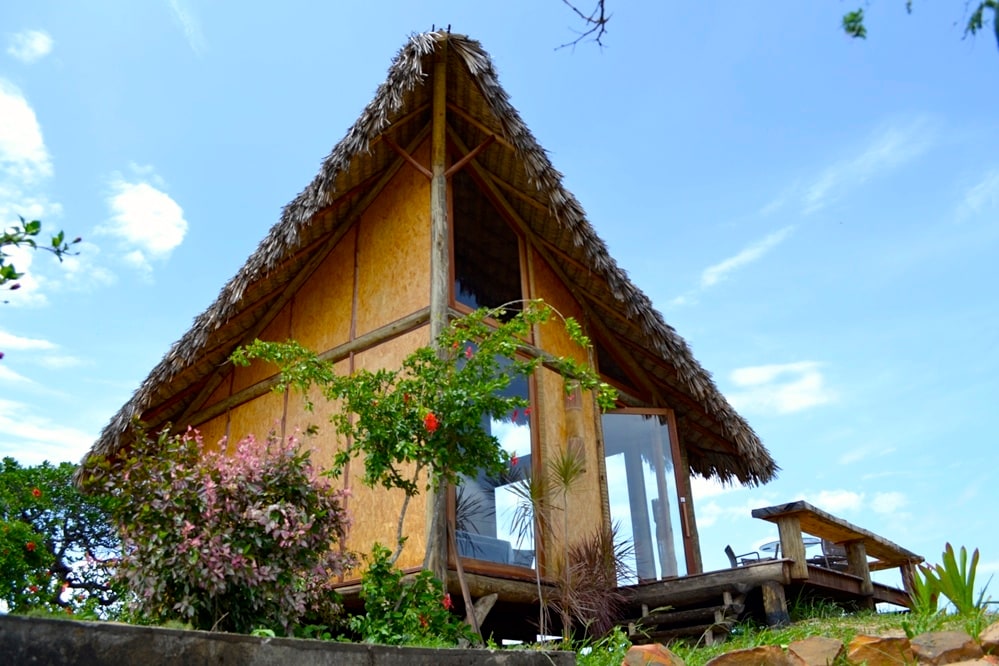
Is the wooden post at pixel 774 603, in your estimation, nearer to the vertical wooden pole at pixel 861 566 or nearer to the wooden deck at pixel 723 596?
the wooden deck at pixel 723 596

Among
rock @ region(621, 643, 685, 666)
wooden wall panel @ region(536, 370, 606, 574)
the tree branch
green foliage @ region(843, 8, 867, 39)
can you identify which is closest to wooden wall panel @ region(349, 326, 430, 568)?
wooden wall panel @ region(536, 370, 606, 574)

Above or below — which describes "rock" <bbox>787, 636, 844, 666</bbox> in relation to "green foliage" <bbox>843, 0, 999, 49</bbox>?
below

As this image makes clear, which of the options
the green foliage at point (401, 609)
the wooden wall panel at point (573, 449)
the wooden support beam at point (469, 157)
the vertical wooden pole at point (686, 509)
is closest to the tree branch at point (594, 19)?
the green foliage at point (401, 609)

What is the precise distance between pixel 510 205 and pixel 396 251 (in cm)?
109

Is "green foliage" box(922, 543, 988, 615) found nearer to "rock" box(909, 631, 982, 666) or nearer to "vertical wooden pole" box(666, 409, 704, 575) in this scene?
"rock" box(909, 631, 982, 666)

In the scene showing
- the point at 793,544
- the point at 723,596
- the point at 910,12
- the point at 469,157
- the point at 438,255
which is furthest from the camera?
the point at 469,157

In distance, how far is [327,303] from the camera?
23.9 ft

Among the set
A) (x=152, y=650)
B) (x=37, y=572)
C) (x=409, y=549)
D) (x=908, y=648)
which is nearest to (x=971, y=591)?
(x=908, y=648)

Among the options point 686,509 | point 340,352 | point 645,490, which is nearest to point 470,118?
point 340,352

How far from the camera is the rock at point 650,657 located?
4.01 m

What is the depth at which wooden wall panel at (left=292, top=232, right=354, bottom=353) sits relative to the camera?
7.12 m

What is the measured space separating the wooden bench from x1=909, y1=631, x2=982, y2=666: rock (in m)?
1.55

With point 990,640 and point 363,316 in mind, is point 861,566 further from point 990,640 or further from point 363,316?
point 363,316

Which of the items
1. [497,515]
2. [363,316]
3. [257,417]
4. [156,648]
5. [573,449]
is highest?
[363,316]
